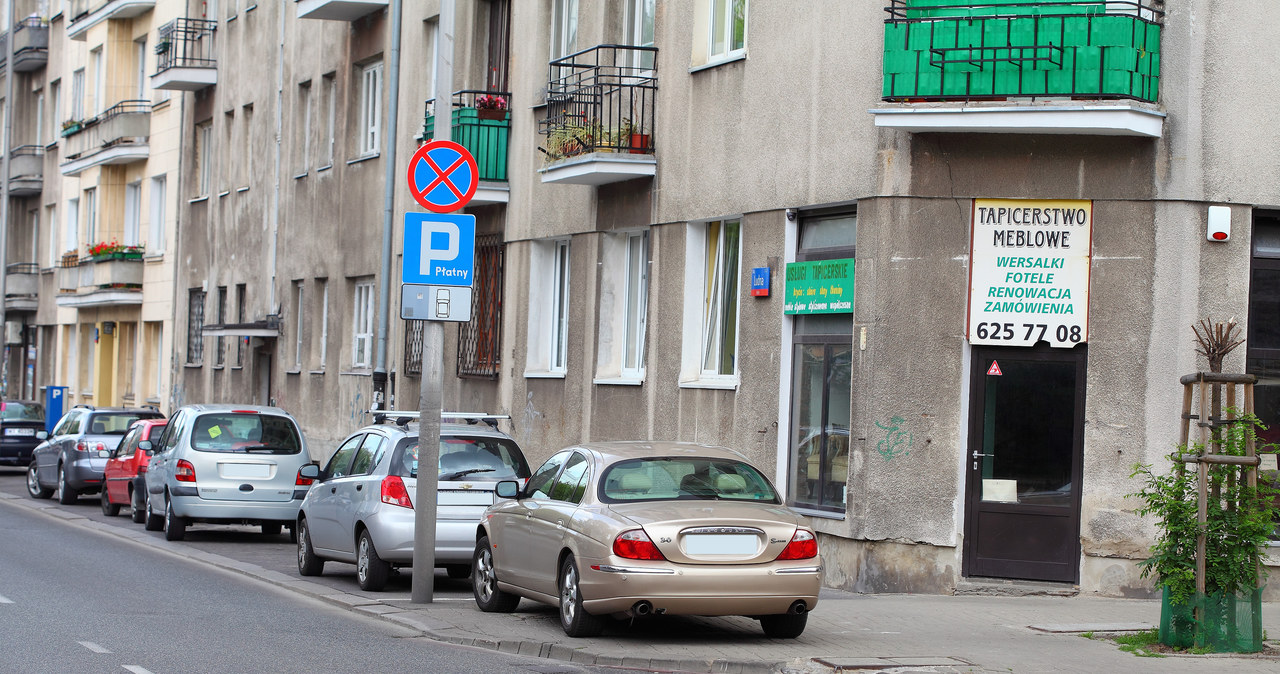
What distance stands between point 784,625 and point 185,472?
32.6 feet

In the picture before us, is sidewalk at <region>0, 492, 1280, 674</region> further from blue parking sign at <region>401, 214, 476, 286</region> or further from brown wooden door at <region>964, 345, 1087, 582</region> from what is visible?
blue parking sign at <region>401, 214, 476, 286</region>

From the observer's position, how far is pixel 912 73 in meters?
14.7

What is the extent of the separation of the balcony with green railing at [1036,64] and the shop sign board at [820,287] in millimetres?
1765

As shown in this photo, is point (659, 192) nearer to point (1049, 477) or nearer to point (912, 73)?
point (912, 73)

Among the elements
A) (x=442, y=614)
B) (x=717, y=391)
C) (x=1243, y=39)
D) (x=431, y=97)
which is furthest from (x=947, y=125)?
(x=431, y=97)

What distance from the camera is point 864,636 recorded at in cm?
1148

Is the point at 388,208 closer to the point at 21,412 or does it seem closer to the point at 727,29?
the point at 727,29

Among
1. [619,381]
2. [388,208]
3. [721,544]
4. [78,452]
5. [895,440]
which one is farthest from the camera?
[388,208]

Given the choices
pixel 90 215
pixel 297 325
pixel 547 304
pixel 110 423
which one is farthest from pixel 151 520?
pixel 90 215

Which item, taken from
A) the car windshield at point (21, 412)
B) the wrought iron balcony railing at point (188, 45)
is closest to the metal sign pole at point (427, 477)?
the car windshield at point (21, 412)

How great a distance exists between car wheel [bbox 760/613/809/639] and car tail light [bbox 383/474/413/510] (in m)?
4.04

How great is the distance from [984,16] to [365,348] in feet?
53.9

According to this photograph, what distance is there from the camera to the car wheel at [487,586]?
12523mm

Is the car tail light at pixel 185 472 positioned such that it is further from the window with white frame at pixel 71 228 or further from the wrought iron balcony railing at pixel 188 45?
the window with white frame at pixel 71 228
